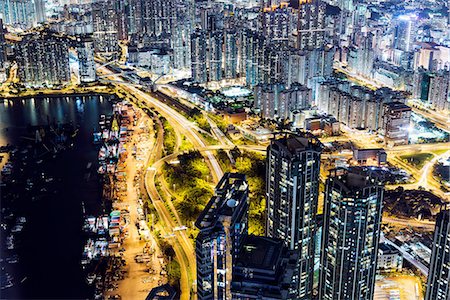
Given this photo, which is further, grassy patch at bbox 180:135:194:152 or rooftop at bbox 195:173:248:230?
grassy patch at bbox 180:135:194:152

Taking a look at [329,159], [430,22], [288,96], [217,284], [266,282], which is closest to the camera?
[266,282]

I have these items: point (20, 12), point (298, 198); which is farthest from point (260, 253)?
point (20, 12)

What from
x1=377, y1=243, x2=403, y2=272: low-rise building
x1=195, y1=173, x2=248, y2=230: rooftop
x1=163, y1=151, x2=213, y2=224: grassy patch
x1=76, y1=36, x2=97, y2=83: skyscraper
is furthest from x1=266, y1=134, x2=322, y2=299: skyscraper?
x1=76, y1=36, x2=97, y2=83: skyscraper

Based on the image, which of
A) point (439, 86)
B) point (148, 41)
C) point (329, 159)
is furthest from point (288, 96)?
point (148, 41)

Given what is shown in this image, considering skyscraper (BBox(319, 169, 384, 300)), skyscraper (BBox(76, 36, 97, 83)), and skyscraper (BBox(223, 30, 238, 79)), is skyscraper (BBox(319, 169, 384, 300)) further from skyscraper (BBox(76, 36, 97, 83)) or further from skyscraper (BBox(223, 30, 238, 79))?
skyscraper (BBox(76, 36, 97, 83))

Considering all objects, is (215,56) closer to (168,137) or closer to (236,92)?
(236,92)

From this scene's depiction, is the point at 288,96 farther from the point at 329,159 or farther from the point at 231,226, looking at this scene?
the point at 231,226
